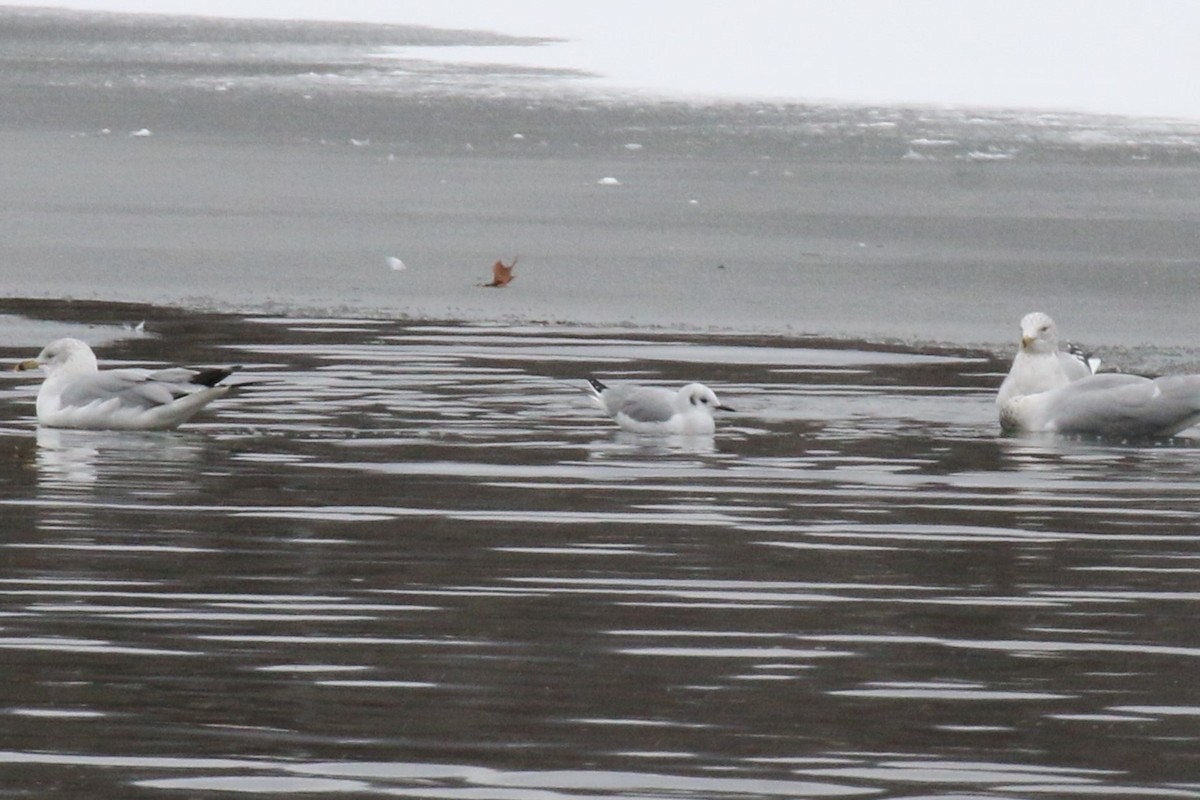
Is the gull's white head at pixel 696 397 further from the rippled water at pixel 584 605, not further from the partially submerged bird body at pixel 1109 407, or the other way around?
the partially submerged bird body at pixel 1109 407

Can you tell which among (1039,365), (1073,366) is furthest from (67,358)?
(1073,366)

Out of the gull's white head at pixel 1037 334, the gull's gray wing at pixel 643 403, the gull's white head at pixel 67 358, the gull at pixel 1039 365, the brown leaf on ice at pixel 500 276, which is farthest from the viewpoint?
the brown leaf on ice at pixel 500 276

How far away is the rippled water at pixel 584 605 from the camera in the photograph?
16.5 feet

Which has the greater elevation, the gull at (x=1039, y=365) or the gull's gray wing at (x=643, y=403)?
the gull at (x=1039, y=365)

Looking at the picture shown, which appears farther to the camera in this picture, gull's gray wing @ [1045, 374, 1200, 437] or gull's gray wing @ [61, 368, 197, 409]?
gull's gray wing @ [1045, 374, 1200, 437]

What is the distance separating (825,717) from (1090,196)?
17.8 m

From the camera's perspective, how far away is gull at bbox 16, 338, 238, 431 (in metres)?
10.5

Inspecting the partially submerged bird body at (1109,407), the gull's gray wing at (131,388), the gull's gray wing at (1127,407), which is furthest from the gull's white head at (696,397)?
the gull's gray wing at (131,388)

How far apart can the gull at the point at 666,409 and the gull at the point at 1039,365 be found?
1458mm

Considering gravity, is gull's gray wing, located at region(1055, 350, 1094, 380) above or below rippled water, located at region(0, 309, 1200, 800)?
above

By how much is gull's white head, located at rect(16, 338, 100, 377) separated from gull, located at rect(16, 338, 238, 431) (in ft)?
0.34

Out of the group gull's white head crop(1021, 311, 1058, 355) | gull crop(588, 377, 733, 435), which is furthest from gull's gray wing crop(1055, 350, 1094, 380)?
gull crop(588, 377, 733, 435)

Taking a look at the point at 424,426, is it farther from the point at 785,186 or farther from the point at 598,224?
the point at 785,186

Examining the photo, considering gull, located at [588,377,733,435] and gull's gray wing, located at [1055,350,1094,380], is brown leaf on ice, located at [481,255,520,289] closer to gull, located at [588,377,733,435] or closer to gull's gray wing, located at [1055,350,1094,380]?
gull's gray wing, located at [1055,350,1094,380]
